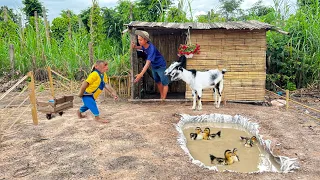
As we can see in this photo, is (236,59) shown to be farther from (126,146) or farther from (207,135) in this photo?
(126,146)

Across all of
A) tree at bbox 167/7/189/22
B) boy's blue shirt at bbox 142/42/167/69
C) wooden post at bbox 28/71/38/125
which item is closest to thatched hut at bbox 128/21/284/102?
boy's blue shirt at bbox 142/42/167/69

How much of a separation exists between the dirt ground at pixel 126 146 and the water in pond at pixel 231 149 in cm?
31

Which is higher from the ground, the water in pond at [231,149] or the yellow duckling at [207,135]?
the yellow duckling at [207,135]

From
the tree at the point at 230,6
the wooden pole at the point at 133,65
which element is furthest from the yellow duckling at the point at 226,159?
the tree at the point at 230,6

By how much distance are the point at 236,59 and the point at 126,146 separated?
472cm

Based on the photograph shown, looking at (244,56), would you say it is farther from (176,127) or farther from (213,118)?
(176,127)

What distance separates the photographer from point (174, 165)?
4379 mm

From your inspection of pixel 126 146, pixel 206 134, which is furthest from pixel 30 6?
pixel 206 134

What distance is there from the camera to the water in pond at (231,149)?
4684 mm

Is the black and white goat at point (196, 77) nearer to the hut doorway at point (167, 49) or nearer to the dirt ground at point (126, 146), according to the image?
the dirt ground at point (126, 146)

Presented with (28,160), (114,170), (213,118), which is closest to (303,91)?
(213,118)

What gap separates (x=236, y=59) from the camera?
8.54 metres

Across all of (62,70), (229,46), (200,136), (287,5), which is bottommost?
(200,136)

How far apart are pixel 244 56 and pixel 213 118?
2391mm
